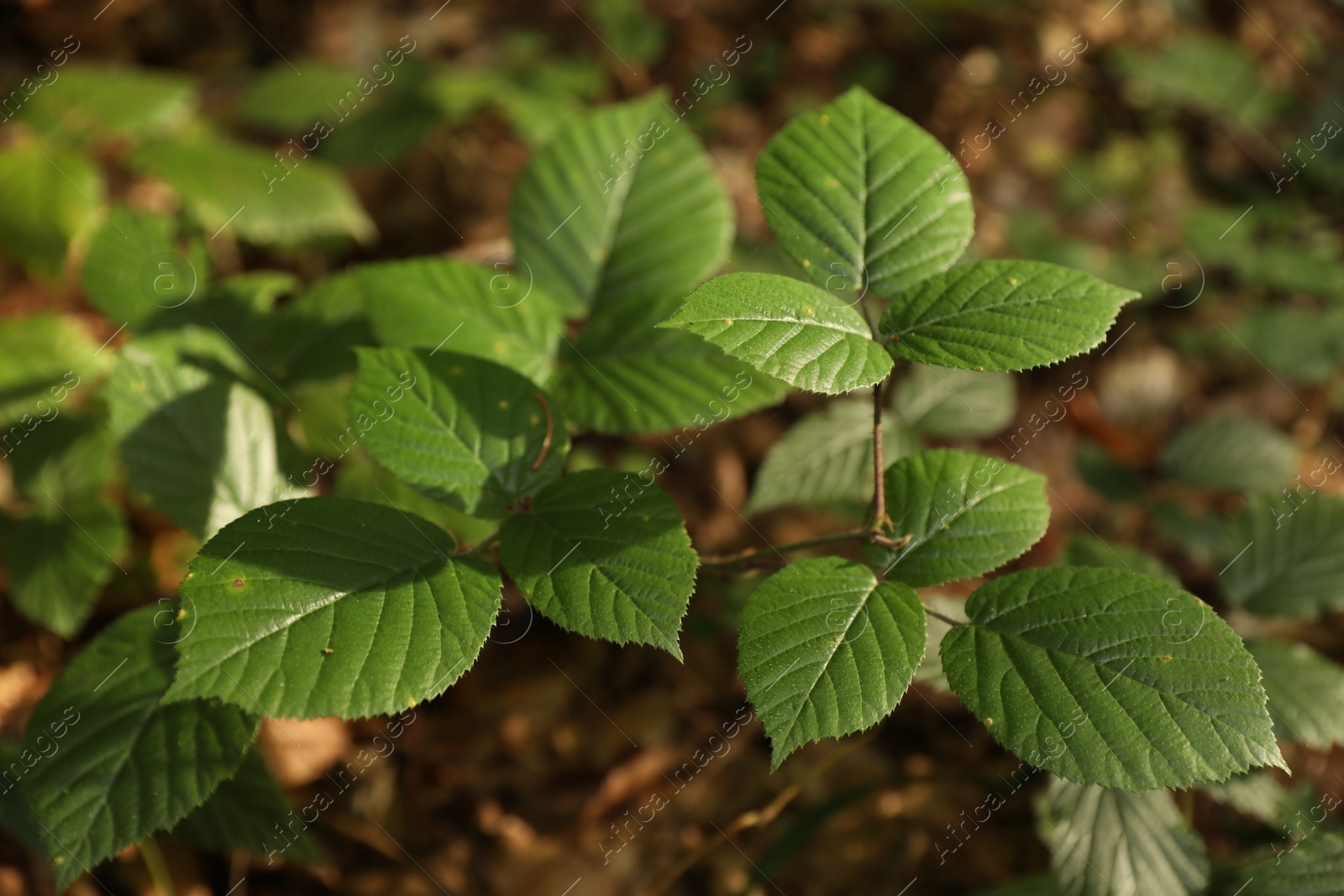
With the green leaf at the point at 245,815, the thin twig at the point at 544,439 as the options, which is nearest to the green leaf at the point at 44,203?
the green leaf at the point at 245,815

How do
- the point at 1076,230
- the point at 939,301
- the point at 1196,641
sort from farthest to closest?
the point at 1076,230, the point at 939,301, the point at 1196,641

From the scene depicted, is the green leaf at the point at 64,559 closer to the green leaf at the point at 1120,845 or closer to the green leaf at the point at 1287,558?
the green leaf at the point at 1120,845

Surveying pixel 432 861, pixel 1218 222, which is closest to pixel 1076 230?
pixel 1218 222

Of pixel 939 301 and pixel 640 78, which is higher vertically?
pixel 640 78

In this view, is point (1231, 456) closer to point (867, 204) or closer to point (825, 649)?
point (867, 204)

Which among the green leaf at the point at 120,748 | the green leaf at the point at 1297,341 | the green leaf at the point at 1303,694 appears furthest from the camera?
the green leaf at the point at 1297,341

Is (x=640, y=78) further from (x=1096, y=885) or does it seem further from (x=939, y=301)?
(x=1096, y=885)
